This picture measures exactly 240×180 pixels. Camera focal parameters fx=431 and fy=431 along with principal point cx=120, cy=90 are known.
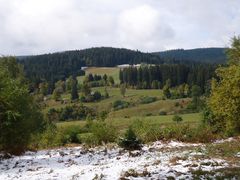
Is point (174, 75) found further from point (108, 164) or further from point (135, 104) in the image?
point (108, 164)

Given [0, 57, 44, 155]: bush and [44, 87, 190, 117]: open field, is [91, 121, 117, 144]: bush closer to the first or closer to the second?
[0, 57, 44, 155]: bush

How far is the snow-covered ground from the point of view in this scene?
711 inches

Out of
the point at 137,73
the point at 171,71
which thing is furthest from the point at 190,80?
the point at 137,73

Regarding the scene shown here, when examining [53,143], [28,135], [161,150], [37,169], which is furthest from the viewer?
[53,143]

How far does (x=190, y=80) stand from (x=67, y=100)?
50.6 m

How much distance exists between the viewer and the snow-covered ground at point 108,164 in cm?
1806

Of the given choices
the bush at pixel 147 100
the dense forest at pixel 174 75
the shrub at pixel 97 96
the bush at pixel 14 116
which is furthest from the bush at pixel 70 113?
the bush at pixel 14 116

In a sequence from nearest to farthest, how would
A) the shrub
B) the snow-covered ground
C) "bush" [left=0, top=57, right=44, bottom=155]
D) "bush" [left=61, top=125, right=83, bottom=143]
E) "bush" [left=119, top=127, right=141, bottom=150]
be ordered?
the snow-covered ground < "bush" [left=0, top=57, right=44, bottom=155] < "bush" [left=119, top=127, right=141, bottom=150] < "bush" [left=61, top=125, right=83, bottom=143] < the shrub

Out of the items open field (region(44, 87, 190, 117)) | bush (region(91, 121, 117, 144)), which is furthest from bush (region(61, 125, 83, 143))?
open field (region(44, 87, 190, 117))

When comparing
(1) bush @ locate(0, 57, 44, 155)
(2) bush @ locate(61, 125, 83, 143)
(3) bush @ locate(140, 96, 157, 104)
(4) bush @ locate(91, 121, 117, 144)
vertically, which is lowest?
(3) bush @ locate(140, 96, 157, 104)

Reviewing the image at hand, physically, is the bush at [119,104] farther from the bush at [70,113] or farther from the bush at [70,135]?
the bush at [70,135]

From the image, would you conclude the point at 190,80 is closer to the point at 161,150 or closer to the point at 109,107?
the point at 109,107

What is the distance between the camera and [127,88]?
19700 cm

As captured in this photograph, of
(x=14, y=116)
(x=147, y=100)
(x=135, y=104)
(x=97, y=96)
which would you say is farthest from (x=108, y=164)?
(x=97, y=96)
